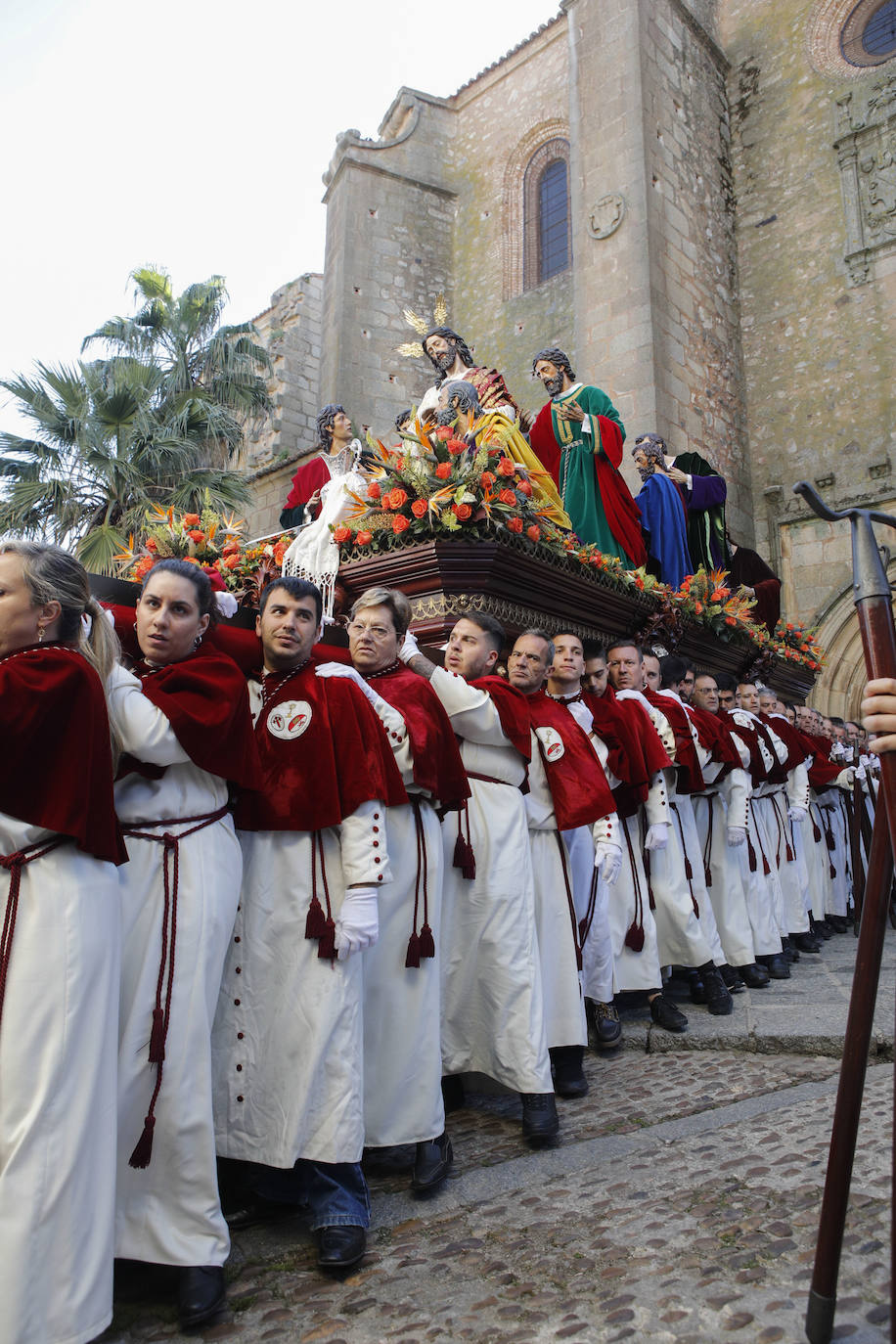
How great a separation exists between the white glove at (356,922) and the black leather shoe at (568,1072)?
1.70 m

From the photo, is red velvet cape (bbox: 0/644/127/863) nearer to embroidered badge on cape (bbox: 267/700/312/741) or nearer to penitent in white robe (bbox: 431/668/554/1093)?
embroidered badge on cape (bbox: 267/700/312/741)

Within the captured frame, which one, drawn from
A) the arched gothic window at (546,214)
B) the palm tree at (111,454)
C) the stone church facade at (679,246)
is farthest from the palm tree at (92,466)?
the arched gothic window at (546,214)

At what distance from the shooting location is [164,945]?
2656 millimetres

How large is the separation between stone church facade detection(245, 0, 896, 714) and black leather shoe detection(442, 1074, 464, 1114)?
907 centimetres

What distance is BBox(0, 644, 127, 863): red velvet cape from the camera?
2.24 m

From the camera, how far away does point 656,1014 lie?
5160 mm

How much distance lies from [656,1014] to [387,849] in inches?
96.2

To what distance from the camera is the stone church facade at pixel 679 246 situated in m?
13.2

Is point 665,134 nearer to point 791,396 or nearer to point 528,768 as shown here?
point 791,396

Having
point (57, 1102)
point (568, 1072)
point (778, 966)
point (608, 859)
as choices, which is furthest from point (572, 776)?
point (778, 966)

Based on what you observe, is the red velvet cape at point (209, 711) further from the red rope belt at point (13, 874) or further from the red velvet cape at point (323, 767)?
the red rope belt at point (13, 874)

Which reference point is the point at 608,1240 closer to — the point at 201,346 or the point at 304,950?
the point at 304,950

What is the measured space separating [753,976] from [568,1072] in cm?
261

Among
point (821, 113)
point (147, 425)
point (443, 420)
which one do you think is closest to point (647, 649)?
point (443, 420)
